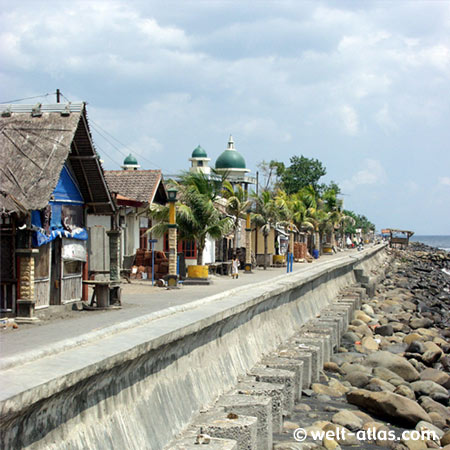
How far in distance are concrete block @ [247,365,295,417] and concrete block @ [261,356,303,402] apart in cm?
62

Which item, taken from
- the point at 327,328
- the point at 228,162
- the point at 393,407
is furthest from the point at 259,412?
the point at 228,162

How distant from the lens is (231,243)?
124ft

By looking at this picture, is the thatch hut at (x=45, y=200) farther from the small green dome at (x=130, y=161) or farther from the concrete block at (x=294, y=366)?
the small green dome at (x=130, y=161)

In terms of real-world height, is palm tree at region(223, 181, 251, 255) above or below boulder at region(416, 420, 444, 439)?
above

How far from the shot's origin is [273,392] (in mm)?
8734

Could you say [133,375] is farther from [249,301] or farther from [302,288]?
[302,288]

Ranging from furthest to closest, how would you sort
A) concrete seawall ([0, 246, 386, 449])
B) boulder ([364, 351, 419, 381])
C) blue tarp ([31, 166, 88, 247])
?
1. blue tarp ([31, 166, 88, 247])
2. boulder ([364, 351, 419, 381])
3. concrete seawall ([0, 246, 386, 449])

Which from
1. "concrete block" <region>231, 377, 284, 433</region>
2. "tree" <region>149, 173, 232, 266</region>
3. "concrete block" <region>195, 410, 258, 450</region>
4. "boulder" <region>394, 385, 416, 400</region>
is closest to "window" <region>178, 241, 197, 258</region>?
"tree" <region>149, 173, 232, 266</region>

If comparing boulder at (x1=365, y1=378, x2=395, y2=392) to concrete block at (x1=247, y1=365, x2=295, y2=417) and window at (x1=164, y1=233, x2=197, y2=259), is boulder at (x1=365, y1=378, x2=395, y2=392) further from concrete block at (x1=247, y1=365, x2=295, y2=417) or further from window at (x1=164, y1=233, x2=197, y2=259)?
window at (x1=164, y1=233, x2=197, y2=259)

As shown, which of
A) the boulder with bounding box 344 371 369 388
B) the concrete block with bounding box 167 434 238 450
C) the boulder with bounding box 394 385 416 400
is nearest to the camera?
the concrete block with bounding box 167 434 238 450

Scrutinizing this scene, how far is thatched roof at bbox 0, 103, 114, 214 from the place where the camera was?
13.8 m

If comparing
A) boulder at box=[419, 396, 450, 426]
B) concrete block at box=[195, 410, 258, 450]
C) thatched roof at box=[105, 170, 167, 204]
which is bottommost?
boulder at box=[419, 396, 450, 426]

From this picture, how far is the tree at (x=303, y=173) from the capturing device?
75.8 metres

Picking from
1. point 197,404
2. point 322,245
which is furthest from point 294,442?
point 322,245
